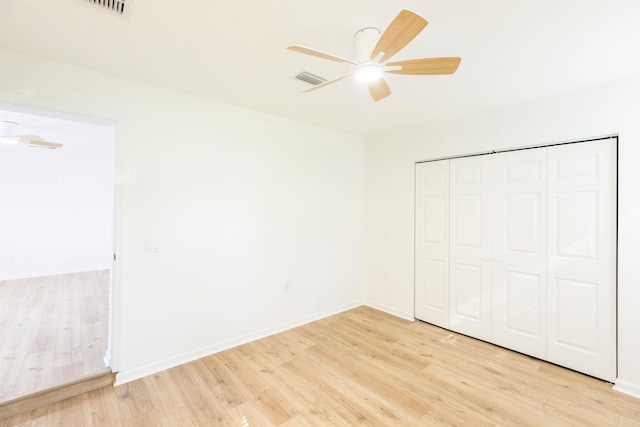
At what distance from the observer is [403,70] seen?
173cm

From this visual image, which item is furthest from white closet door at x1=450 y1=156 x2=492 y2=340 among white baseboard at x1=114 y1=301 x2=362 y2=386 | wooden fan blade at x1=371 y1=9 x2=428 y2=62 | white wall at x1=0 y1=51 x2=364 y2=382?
wooden fan blade at x1=371 y1=9 x2=428 y2=62

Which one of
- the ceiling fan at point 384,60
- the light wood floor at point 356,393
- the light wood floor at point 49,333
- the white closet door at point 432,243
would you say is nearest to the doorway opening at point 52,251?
the light wood floor at point 49,333

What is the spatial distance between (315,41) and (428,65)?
75cm

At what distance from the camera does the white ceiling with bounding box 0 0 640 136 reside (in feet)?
5.19

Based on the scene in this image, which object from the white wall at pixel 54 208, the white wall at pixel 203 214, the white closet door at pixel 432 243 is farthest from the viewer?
the white wall at pixel 54 208

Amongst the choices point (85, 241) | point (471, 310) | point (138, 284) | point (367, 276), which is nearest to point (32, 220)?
point (85, 241)

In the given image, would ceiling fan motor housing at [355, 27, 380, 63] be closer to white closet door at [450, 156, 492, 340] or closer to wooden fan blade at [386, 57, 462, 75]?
wooden fan blade at [386, 57, 462, 75]

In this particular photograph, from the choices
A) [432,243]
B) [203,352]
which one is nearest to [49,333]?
[203,352]

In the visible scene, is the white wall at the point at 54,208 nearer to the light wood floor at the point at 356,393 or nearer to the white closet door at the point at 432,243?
the light wood floor at the point at 356,393

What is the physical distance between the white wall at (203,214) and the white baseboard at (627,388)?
2859mm

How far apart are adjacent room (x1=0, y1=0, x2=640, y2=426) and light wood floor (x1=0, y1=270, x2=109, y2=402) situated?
0.05 meters

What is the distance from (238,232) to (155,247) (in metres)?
0.82

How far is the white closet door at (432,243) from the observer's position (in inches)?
141

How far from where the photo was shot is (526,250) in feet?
9.66
